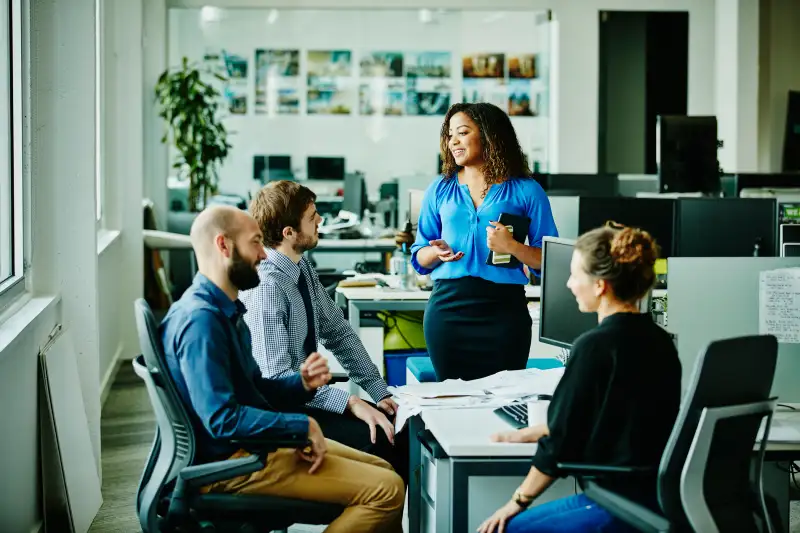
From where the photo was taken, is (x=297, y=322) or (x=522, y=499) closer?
(x=522, y=499)

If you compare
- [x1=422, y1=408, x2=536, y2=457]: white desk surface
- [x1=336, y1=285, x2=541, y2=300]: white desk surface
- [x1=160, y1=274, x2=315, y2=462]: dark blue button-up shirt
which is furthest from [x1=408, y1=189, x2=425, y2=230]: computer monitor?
[x1=160, y1=274, x2=315, y2=462]: dark blue button-up shirt

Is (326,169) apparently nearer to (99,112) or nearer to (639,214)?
(99,112)

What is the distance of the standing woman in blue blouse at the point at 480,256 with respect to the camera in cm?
374

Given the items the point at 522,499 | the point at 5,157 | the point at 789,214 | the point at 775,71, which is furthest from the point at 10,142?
the point at 775,71

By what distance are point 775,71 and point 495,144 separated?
812cm

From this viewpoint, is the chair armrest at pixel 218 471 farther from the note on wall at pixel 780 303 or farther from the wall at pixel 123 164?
the wall at pixel 123 164

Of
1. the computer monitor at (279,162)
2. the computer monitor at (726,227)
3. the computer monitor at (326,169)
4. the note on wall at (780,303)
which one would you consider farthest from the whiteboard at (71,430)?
the computer monitor at (279,162)

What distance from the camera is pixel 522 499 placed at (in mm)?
2486

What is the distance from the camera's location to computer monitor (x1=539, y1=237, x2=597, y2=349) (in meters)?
3.21

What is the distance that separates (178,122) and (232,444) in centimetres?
771

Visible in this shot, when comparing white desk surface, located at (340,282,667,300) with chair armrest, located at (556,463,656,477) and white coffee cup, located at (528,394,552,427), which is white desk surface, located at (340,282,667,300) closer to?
white coffee cup, located at (528,394,552,427)

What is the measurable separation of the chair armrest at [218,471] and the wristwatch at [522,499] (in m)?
0.63

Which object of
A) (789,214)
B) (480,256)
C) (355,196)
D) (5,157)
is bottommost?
(480,256)

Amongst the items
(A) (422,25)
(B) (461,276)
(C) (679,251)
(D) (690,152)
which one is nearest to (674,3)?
(A) (422,25)
